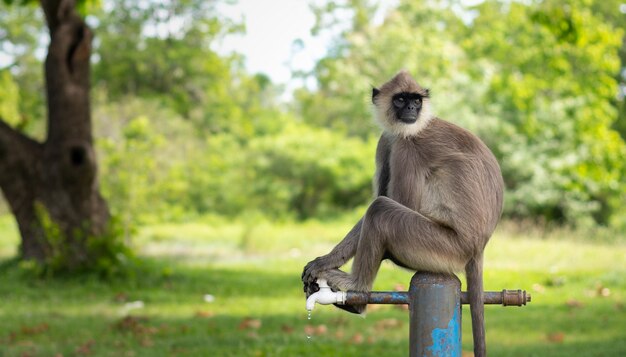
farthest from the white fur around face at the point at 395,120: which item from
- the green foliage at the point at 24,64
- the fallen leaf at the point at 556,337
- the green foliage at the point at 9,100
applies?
the green foliage at the point at 9,100

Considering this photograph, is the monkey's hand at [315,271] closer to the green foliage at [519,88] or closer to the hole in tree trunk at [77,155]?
the green foliage at [519,88]

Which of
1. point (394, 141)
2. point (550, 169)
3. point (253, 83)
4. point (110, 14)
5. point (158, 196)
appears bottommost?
point (394, 141)

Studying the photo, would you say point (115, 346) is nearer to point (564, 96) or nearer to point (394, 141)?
point (394, 141)

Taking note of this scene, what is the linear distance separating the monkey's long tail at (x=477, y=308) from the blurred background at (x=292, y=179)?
137 centimetres

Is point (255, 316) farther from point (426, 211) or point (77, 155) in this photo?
point (426, 211)

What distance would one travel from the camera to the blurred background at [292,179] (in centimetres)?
866

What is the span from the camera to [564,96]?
24219mm

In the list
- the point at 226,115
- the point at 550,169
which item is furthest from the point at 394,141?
the point at 550,169

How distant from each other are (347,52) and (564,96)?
439 inches

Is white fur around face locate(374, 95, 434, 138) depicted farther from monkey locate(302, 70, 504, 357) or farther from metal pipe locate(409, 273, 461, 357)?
metal pipe locate(409, 273, 461, 357)

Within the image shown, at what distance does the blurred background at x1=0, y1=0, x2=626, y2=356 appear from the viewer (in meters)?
8.66

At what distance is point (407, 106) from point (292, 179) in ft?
86.0

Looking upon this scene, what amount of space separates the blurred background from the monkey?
0.64 meters

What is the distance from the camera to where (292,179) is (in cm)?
3005
